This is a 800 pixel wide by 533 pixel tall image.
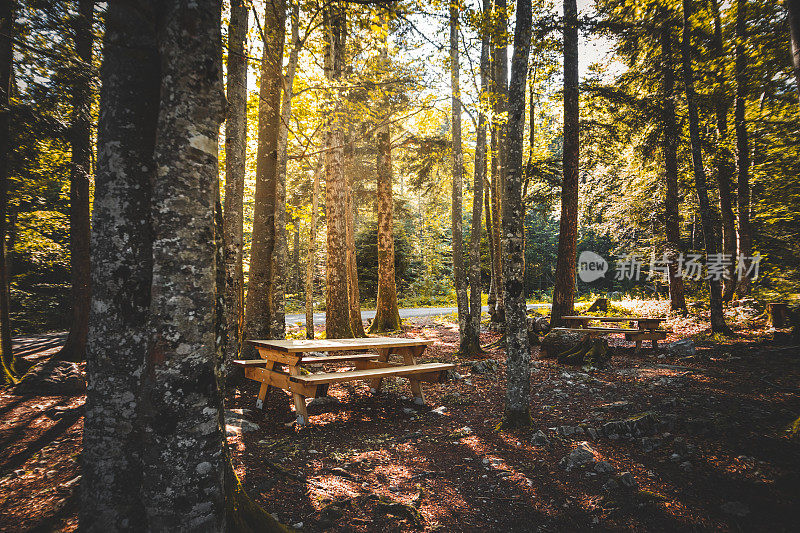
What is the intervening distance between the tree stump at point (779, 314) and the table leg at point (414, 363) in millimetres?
10200

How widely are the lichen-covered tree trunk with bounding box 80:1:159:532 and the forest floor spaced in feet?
2.47

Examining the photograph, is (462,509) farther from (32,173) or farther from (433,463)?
(32,173)

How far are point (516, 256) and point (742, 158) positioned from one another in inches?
526

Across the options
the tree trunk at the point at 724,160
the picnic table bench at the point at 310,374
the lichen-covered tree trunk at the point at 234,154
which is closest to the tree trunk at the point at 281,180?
the lichen-covered tree trunk at the point at 234,154

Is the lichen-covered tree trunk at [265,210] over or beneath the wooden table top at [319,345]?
over

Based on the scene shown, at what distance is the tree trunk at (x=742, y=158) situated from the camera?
10773mm

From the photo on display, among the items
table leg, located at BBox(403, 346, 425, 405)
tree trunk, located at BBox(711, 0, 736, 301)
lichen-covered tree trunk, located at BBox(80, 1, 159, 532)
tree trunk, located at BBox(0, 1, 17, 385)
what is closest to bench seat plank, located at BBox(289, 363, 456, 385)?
table leg, located at BBox(403, 346, 425, 405)

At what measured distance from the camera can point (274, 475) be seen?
3.59 meters

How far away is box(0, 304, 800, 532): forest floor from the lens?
3086 mm

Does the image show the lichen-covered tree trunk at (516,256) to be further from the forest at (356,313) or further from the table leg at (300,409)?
the table leg at (300,409)

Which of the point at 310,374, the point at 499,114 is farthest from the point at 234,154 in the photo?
the point at 499,114

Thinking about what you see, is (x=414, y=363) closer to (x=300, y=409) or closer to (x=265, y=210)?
(x=300, y=409)

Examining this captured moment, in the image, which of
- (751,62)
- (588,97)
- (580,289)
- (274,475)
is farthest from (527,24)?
(580,289)

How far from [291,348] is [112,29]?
150 inches
